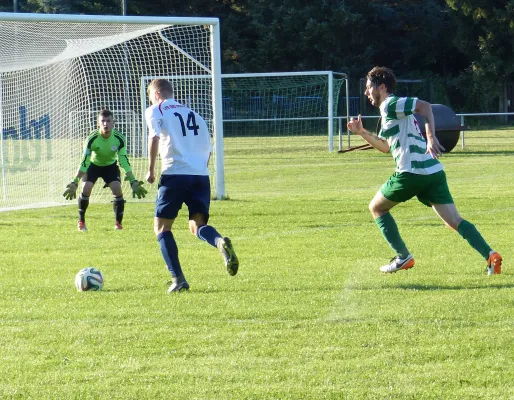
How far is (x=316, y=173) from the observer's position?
73.1 feet

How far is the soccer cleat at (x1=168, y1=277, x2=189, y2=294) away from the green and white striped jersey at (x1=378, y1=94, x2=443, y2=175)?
209 cm

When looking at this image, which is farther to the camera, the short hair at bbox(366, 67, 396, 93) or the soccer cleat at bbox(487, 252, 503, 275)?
the short hair at bbox(366, 67, 396, 93)

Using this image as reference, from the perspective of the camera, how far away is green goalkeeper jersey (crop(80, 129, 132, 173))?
1245 centimetres

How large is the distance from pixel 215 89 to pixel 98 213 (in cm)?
311

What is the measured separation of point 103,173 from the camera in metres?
12.8

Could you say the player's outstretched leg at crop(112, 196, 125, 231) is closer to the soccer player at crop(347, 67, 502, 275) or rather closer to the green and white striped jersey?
the soccer player at crop(347, 67, 502, 275)

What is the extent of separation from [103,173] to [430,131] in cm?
607

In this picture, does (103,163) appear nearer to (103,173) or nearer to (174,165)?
(103,173)

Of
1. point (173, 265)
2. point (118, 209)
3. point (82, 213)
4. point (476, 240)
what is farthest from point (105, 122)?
point (476, 240)

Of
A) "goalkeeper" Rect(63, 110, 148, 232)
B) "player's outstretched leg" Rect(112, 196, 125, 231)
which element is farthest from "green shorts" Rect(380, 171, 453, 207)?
"player's outstretched leg" Rect(112, 196, 125, 231)

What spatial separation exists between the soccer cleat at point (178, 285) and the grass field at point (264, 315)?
10cm

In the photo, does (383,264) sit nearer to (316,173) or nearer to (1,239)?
(1,239)

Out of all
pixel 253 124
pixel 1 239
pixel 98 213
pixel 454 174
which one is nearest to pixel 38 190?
pixel 98 213

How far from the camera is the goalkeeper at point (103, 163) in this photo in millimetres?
12375
